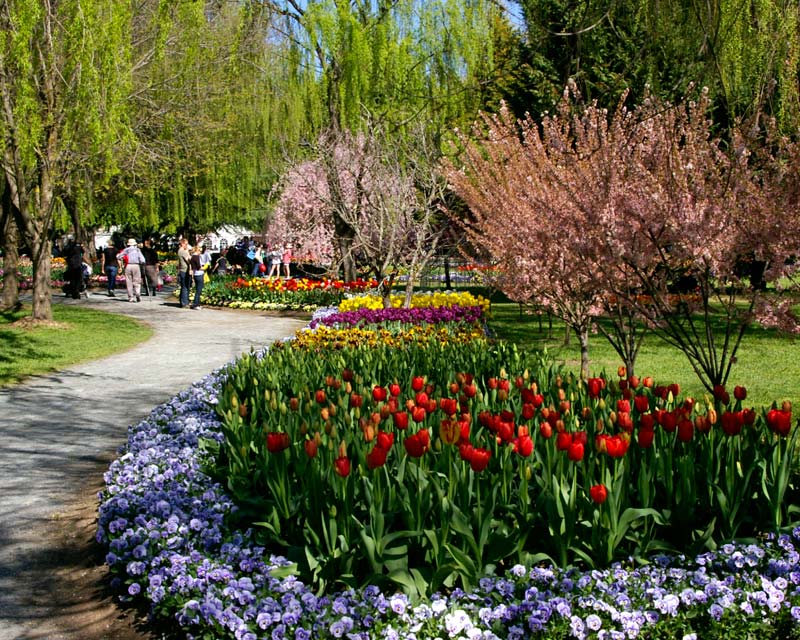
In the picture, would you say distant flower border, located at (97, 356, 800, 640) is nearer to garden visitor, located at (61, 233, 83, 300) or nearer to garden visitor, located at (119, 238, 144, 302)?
garden visitor, located at (119, 238, 144, 302)

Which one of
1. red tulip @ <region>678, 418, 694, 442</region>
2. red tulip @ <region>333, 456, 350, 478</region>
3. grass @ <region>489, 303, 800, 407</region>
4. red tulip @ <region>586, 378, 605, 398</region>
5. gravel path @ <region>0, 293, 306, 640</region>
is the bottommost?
gravel path @ <region>0, 293, 306, 640</region>

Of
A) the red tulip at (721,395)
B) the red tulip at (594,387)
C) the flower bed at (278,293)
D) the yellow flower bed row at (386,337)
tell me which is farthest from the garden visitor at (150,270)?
the red tulip at (721,395)

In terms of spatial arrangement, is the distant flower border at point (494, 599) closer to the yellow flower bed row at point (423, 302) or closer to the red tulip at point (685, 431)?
the red tulip at point (685, 431)

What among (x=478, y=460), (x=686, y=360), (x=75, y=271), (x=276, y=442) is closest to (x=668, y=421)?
(x=478, y=460)

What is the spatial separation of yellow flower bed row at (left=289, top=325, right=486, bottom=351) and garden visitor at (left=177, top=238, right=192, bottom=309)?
1159cm

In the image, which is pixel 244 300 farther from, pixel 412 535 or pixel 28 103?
pixel 412 535

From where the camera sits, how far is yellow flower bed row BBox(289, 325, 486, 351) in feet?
29.4

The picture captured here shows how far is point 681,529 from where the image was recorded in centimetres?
378

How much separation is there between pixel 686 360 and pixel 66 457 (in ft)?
29.8

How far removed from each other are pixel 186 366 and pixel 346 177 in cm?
1426

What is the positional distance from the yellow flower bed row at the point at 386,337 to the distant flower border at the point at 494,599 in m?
4.44

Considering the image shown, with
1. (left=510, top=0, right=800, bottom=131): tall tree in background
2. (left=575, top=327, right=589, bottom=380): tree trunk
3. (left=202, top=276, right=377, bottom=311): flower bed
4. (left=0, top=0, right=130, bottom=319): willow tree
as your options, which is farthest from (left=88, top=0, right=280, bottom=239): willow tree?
(left=510, top=0, right=800, bottom=131): tall tree in background

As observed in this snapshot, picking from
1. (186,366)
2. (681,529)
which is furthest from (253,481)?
(186,366)

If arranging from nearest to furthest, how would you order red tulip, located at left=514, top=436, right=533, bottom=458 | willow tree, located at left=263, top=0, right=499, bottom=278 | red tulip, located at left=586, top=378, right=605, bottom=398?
red tulip, located at left=514, top=436, right=533, bottom=458 < red tulip, located at left=586, top=378, right=605, bottom=398 < willow tree, located at left=263, top=0, right=499, bottom=278
